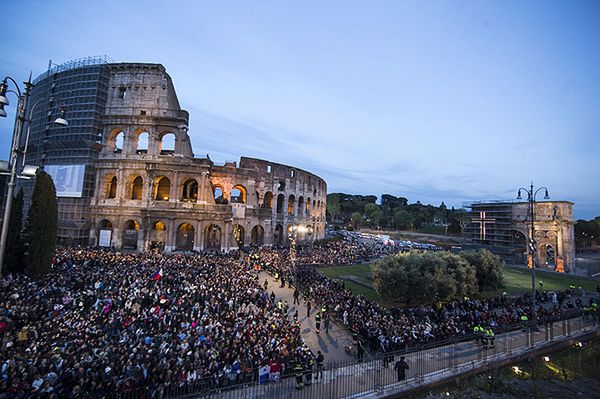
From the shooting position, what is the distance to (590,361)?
14016mm

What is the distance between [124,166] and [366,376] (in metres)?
36.2

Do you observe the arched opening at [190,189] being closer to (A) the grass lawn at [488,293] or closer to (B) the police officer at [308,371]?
(A) the grass lawn at [488,293]

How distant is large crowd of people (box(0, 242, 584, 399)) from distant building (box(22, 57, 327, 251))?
46.5ft

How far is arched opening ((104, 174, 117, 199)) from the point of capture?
3653cm

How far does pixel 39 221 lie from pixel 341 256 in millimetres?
29735

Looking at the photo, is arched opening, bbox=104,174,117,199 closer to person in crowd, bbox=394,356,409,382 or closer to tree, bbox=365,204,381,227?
person in crowd, bbox=394,356,409,382

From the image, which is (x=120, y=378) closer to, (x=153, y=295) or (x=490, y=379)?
(x=153, y=295)

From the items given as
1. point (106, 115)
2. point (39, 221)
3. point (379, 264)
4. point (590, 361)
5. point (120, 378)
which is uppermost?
point (106, 115)

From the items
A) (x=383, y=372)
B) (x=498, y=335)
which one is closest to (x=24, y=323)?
(x=383, y=372)

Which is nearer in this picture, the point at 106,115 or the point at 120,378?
the point at 120,378

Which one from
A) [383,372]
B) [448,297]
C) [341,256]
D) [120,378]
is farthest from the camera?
[341,256]

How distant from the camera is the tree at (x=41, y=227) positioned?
18578 millimetres

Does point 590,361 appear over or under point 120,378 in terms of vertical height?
under

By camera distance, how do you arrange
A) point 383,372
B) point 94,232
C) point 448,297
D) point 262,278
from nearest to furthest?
1. point 383,372
2. point 448,297
3. point 262,278
4. point 94,232
